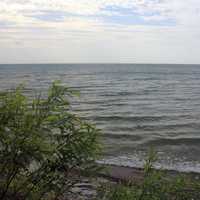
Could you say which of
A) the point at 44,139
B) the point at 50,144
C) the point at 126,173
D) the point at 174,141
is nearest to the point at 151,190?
the point at 50,144

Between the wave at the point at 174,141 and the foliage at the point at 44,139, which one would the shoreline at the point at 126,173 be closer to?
the wave at the point at 174,141

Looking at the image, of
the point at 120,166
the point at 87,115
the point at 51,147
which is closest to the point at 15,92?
the point at 51,147

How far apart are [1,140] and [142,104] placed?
1157 inches

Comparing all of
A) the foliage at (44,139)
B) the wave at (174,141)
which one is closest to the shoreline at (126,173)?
the wave at (174,141)

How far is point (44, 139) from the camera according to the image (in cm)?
439

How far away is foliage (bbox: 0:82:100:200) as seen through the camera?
4.27 meters

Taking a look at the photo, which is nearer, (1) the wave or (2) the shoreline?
(2) the shoreline

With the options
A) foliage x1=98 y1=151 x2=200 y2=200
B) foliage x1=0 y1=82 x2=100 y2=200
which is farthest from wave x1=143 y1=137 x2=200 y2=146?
foliage x1=0 y1=82 x2=100 y2=200

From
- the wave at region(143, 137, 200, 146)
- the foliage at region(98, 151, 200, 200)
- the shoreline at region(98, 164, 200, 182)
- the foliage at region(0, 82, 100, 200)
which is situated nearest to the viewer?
the foliage at region(0, 82, 100, 200)

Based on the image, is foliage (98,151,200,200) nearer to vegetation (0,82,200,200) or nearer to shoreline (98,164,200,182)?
vegetation (0,82,200,200)

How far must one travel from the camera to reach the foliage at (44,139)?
14.0 ft

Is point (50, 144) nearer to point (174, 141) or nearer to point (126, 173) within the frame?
point (126, 173)

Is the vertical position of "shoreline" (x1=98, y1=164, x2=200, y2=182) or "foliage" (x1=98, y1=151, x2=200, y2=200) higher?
"foliage" (x1=98, y1=151, x2=200, y2=200)

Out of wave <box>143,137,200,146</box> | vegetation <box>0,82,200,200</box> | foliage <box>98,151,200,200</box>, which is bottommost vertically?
wave <box>143,137,200,146</box>
